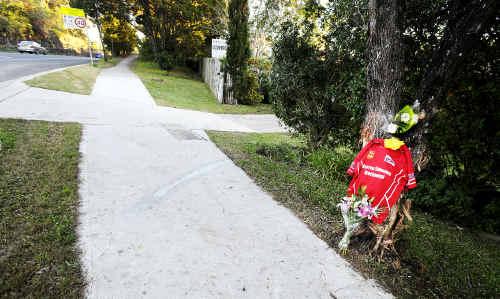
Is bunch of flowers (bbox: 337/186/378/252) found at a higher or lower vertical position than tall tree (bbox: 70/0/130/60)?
lower

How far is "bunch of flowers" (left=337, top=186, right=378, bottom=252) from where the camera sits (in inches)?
106

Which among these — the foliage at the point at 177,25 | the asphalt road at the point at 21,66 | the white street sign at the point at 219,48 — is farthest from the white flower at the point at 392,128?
the foliage at the point at 177,25

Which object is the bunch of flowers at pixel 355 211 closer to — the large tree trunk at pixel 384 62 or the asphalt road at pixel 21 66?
the large tree trunk at pixel 384 62

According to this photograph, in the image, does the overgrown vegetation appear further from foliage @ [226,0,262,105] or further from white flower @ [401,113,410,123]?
foliage @ [226,0,262,105]

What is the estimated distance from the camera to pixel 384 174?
2646 millimetres

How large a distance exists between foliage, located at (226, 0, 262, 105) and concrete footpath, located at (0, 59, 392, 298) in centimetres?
861

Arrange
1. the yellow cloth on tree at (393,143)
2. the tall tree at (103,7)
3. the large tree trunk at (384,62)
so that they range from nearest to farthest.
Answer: the yellow cloth on tree at (393,143)
the large tree trunk at (384,62)
the tall tree at (103,7)

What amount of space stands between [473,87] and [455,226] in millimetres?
2087

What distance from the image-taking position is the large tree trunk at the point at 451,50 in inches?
86.3

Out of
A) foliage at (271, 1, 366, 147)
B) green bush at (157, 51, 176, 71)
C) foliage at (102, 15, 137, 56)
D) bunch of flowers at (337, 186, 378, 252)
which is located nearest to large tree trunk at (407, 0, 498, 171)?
bunch of flowers at (337, 186, 378, 252)

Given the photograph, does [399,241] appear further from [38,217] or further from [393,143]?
[38,217]

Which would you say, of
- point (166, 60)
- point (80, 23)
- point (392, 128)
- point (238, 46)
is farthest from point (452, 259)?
point (166, 60)

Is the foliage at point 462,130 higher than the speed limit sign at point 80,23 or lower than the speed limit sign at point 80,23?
lower

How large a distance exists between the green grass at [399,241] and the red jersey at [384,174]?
0.54m
